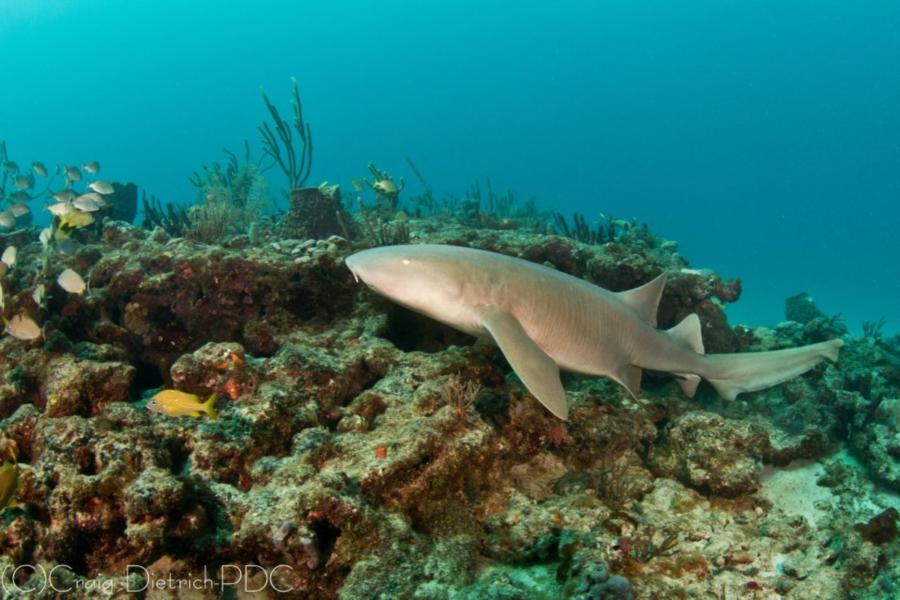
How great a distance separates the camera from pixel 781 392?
23.9ft

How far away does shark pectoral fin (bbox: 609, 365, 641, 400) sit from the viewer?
4684mm

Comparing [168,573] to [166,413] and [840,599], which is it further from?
[840,599]

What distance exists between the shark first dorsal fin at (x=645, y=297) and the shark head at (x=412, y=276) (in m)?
1.98

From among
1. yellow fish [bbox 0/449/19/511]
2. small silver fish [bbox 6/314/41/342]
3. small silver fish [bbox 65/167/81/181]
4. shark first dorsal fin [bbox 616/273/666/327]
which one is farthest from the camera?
small silver fish [bbox 65/167/81/181]

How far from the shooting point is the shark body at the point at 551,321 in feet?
12.3

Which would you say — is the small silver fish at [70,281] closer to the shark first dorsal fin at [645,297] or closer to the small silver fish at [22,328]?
the small silver fish at [22,328]

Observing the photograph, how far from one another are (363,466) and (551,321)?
6.56 feet

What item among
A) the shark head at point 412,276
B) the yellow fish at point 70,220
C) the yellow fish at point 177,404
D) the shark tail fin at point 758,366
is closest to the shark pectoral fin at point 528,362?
the shark head at point 412,276

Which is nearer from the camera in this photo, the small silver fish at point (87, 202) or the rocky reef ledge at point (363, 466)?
the rocky reef ledge at point (363, 466)

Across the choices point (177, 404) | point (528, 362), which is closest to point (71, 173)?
point (177, 404)

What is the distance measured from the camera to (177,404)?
3.24 meters

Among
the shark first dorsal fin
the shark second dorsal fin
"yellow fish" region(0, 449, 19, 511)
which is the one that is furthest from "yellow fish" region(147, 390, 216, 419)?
the shark second dorsal fin

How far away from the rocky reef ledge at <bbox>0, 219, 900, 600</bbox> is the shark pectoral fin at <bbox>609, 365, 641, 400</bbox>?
19cm

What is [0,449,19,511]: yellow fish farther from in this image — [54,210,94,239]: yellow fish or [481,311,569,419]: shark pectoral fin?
[54,210,94,239]: yellow fish
